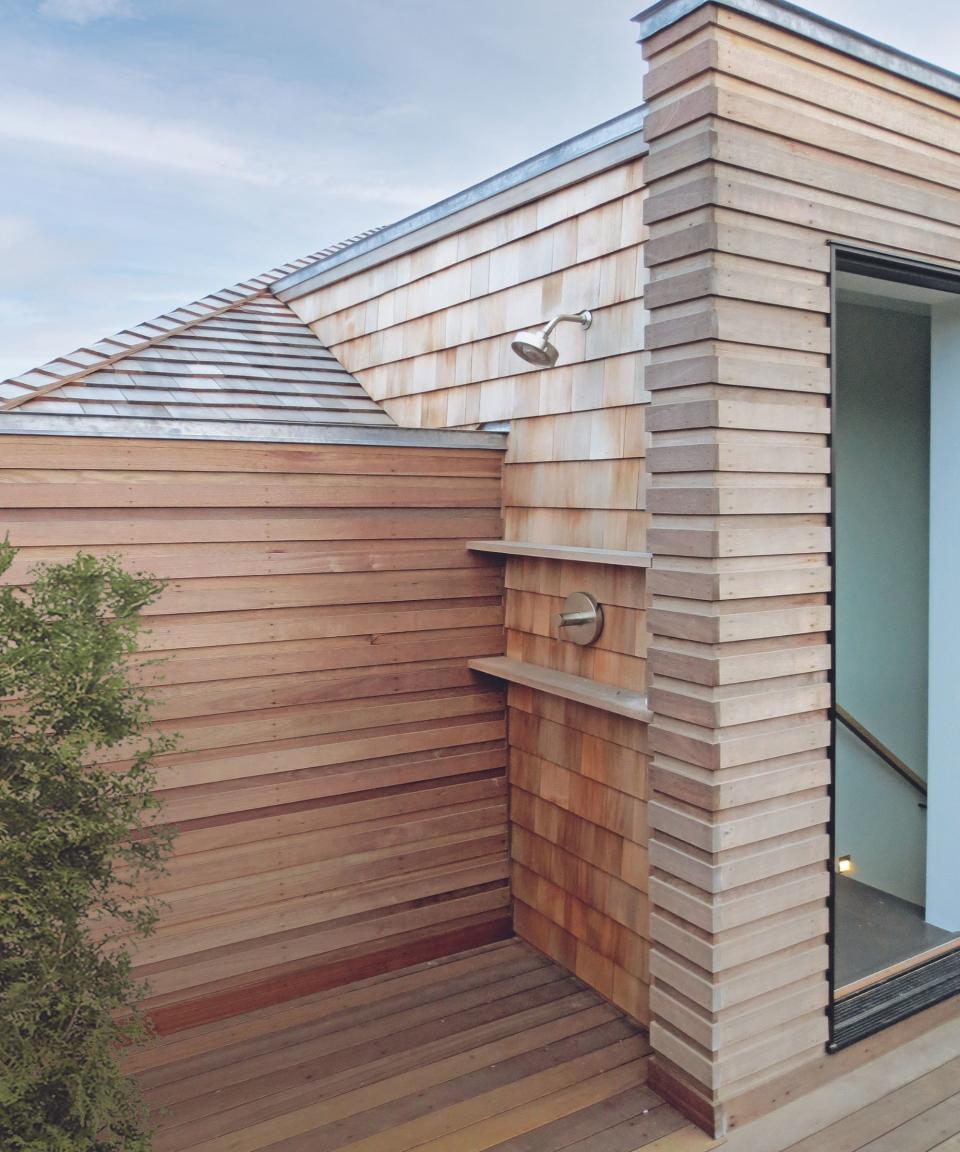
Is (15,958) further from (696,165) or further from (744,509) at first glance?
(696,165)

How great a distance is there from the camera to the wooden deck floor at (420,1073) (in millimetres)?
2572

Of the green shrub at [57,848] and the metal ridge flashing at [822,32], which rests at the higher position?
the metal ridge flashing at [822,32]

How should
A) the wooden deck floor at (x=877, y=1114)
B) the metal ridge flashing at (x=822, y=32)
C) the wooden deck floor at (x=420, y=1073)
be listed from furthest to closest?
the wooden deck floor at (x=420, y=1073)
the wooden deck floor at (x=877, y=1114)
the metal ridge flashing at (x=822, y=32)

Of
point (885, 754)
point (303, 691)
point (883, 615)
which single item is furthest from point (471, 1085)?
point (883, 615)

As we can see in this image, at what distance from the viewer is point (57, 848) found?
5.81 feet

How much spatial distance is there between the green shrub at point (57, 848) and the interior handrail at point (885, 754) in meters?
3.27

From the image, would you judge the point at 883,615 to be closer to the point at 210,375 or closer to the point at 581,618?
the point at 581,618

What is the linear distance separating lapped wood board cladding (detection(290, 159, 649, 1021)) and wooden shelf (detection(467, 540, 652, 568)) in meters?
0.06

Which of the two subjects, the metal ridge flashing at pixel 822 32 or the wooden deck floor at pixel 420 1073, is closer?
the metal ridge flashing at pixel 822 32

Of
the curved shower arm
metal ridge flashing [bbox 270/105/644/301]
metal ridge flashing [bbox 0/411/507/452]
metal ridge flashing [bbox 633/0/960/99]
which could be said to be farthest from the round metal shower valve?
metal ridge flashing [bbox 633/0/960/99]

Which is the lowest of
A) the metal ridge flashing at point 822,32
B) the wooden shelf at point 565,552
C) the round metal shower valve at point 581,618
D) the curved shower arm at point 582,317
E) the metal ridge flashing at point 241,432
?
the round metal shower valve at point 581,618

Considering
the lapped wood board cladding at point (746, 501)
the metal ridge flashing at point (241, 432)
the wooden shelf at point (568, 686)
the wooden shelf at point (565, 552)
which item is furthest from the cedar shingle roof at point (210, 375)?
the lapped wood board cladding at point (746, 501)

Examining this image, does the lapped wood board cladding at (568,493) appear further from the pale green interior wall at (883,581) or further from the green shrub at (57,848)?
the green shrub at (57,848)

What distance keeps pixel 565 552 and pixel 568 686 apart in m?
0.47
